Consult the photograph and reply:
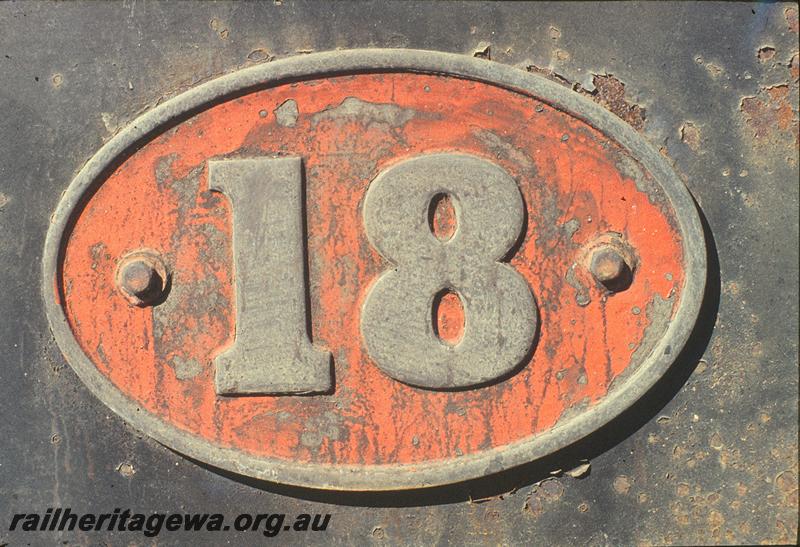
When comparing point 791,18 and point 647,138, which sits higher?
point 791,18

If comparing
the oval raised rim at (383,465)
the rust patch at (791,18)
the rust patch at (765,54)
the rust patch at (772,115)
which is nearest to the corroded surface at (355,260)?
the oval raised rim at (383,465)

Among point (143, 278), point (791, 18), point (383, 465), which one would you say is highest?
point (791, 18)

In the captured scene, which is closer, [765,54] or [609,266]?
[609,266]

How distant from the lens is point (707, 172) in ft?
6.08

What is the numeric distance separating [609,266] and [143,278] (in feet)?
3.67

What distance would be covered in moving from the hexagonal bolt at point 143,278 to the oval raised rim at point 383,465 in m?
0.17

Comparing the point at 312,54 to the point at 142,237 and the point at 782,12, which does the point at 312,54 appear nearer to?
the point at 142,237

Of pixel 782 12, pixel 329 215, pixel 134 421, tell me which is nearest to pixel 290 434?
pixel 134 421

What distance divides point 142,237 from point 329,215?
0.47 m

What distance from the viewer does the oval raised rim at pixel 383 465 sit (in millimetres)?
1744

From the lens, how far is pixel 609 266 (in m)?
1.74

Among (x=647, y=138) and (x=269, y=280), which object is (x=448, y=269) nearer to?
(x=269, y=280)

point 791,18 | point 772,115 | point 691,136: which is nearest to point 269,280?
point 691,136

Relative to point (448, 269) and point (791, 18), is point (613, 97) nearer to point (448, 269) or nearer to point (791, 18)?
point (791, 18)
